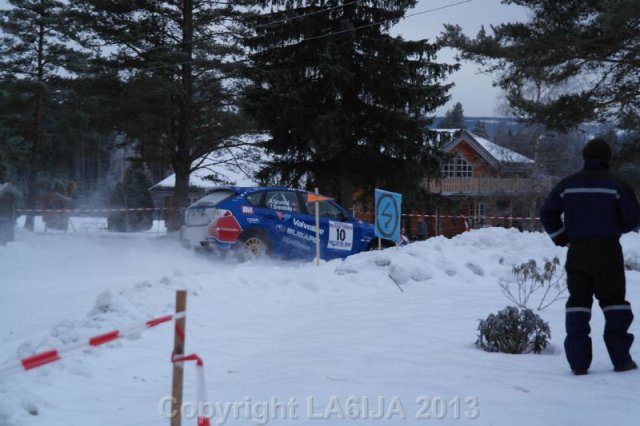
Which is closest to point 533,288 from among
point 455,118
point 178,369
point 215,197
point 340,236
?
point 340,236

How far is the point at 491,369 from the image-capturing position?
17.5ft

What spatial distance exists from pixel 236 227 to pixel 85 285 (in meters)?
3.16

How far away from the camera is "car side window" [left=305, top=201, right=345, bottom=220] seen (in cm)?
1446

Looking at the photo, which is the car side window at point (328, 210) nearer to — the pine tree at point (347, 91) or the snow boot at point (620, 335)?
the pine tree at point (347, 91)

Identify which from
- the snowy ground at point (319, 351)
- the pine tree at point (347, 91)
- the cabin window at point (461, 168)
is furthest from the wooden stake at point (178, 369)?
the cabin window at point (461, 168)

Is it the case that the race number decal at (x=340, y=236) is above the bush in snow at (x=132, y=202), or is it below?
below

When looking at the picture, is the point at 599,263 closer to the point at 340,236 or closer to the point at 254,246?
the point at 254,246

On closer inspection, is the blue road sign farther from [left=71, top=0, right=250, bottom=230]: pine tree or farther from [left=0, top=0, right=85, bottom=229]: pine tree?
[left=0, top=0, right=85, bottom=229]: pine tree

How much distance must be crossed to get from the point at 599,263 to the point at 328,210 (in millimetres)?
9934

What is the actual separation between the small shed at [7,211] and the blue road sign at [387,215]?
12.2 metres

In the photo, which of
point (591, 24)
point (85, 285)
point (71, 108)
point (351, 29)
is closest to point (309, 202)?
point (85, 285)

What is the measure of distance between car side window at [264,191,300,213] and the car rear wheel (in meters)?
0.72

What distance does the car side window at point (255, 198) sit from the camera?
44.5ft

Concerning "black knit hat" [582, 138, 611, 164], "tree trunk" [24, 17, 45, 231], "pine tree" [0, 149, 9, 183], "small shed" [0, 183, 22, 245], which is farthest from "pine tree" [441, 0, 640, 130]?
"pine tree" [0, 149, 9, 183]
